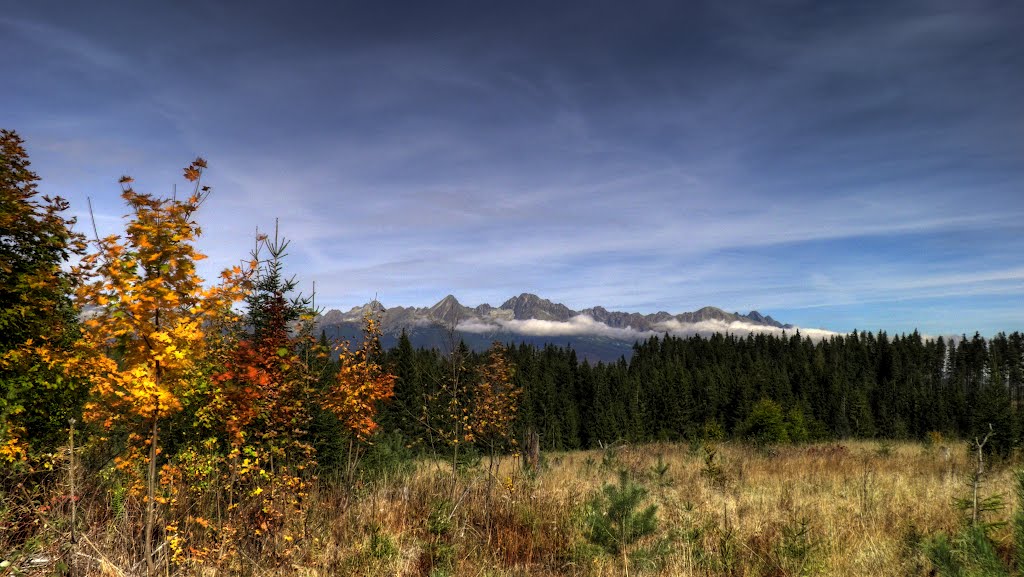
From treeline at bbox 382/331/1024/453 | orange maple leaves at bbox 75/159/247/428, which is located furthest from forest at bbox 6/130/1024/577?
treeline at bbox 382/331/1024/453

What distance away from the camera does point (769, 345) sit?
385 ft

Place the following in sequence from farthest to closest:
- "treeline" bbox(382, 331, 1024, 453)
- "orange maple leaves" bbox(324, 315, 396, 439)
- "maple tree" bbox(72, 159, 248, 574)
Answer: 1. "treeline" bbox(382, 331, 1024, 453)
2. "orange maple leaves" bbox(324, 315, 396, 439)
3. "maple tree" bbox(72, 159, 248, 574)

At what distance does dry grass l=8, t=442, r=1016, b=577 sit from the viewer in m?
4.99

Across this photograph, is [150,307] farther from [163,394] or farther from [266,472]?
[266,472]

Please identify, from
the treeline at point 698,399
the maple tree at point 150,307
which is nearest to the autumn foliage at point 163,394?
the maple tree at point 150,307

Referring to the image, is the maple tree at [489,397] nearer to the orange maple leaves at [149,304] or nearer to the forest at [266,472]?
the forest at [266,472]

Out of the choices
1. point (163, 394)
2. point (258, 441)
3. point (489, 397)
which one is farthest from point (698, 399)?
point (163, 394)

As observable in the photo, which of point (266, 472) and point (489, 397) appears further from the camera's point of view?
point (489, 397)

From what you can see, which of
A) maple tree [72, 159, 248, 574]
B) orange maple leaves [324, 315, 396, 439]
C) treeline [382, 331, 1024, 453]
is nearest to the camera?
maple tree [72, 159, 248, 574]

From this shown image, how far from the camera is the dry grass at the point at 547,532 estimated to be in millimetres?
4992

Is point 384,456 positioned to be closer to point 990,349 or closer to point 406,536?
point 406,536

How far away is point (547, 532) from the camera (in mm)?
6484

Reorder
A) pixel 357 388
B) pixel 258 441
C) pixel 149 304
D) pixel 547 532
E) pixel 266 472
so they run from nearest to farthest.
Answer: pixel 149 304 < pixel 547 532 < pixel 266 472 < pixel 258 441 < pixel 357 388

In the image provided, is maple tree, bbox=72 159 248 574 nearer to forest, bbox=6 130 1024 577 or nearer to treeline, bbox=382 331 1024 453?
forest, bbox=6 130 1024 577
